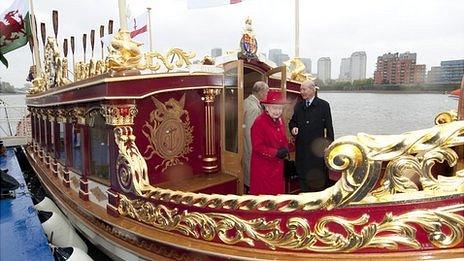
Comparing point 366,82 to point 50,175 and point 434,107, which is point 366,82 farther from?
point 50,175

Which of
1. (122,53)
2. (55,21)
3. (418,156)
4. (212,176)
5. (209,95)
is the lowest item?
(212,176)

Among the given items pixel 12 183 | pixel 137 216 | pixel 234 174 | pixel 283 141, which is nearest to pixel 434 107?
pixel 283 141

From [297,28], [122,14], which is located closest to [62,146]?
[122,14]

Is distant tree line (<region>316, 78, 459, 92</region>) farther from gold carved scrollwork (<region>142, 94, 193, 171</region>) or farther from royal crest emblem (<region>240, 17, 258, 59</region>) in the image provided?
gold carved scrollwork (<region>142, 94, 193, 171</region>)

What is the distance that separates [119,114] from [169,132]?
0.81 metres

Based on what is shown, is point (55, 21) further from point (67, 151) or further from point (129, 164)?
point (129, 164)

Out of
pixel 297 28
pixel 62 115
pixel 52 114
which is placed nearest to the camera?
pixel 62 115

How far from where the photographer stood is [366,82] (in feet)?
14.3

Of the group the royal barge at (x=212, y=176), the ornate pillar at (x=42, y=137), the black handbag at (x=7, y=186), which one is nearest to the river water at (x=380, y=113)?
the royal barge at (x=212, y=176)

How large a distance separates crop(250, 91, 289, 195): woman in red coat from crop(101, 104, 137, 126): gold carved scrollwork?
3.73ft

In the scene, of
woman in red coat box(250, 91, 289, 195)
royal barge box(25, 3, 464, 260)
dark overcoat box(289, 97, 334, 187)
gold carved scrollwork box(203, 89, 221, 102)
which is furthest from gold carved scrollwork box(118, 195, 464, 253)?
gold carved scrollwork box(203, 89, 221, 102)

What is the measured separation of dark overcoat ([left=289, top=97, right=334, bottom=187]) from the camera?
10.6 ft

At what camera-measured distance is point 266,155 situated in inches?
123

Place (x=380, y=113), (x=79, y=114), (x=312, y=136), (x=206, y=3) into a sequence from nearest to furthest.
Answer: (x=312, y=136) → (x=79, y=114) → (x=206, y=3) → (x=380, y=113)
